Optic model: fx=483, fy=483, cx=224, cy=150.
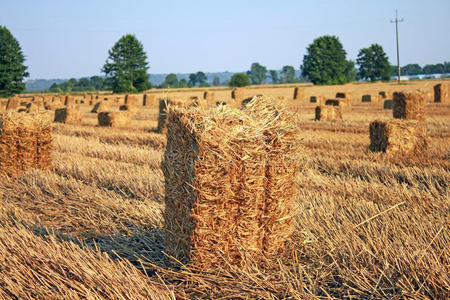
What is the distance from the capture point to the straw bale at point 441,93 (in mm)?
24297

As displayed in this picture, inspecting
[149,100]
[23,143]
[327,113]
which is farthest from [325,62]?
[23,143]

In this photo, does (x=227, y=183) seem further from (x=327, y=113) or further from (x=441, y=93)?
(x=441, y=93)

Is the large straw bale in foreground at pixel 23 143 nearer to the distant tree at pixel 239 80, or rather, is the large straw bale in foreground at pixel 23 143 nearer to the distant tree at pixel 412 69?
the distant tree at pixel 239 80

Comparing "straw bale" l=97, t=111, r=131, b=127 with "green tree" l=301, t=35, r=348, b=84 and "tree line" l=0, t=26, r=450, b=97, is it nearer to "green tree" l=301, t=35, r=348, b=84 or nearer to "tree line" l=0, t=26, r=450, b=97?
"tree line" l=0, t=26, r=450, b=97

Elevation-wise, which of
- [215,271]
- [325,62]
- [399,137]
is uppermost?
[325,62]

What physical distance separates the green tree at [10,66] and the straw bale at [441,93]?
49087 millimetres

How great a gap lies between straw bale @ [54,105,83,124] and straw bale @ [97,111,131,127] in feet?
9.28

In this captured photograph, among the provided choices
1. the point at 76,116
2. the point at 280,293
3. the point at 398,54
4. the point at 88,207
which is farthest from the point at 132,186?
the point at 398,54

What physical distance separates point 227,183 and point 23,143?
227 inches

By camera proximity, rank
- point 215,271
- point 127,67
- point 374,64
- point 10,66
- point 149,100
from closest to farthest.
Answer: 1. point 215,271
2. point 149,100
3. point 10,66
4. point 127,67
5. point 374,64

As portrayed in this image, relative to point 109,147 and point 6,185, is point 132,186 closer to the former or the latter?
point 6,185

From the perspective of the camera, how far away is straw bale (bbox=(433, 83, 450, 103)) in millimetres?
24297

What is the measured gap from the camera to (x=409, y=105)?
13.5 m

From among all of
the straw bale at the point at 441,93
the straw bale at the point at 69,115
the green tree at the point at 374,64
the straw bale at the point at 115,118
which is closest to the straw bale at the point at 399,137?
the straw bale at the point at 115,118
